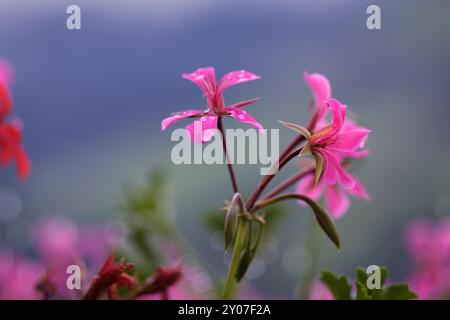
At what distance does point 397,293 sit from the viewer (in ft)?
1.69

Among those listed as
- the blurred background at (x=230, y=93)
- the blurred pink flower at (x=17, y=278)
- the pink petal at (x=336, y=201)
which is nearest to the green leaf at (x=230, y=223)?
the pink petal at (x=336, y=201)

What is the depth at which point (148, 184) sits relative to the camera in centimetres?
85

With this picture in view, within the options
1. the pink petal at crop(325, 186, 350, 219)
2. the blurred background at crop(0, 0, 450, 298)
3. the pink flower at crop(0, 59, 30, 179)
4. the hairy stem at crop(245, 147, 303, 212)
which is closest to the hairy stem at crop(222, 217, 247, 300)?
the hairy stem at crop(245, 147, 303, 212)

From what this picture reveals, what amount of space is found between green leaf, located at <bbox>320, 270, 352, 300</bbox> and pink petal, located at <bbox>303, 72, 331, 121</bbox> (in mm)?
124

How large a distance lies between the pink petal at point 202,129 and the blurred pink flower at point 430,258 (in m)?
0.33

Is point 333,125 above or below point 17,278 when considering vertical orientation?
above

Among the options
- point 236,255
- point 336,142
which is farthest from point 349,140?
point 236,255

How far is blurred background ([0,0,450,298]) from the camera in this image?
112 centimetres

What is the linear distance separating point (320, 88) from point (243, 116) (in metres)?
0.10

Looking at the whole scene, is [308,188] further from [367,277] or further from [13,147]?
[13,147]

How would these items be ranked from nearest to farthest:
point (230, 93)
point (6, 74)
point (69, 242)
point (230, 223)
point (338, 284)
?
point (230, 223), point (338, 284), point (6, 74), point (69, 242), point (230, 93)

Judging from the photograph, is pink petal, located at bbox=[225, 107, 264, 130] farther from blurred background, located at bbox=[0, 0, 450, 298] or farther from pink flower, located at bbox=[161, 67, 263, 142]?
blurred background, located at bbox=[0, 0, 450, 298]

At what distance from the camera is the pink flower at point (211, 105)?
0.46 metres
